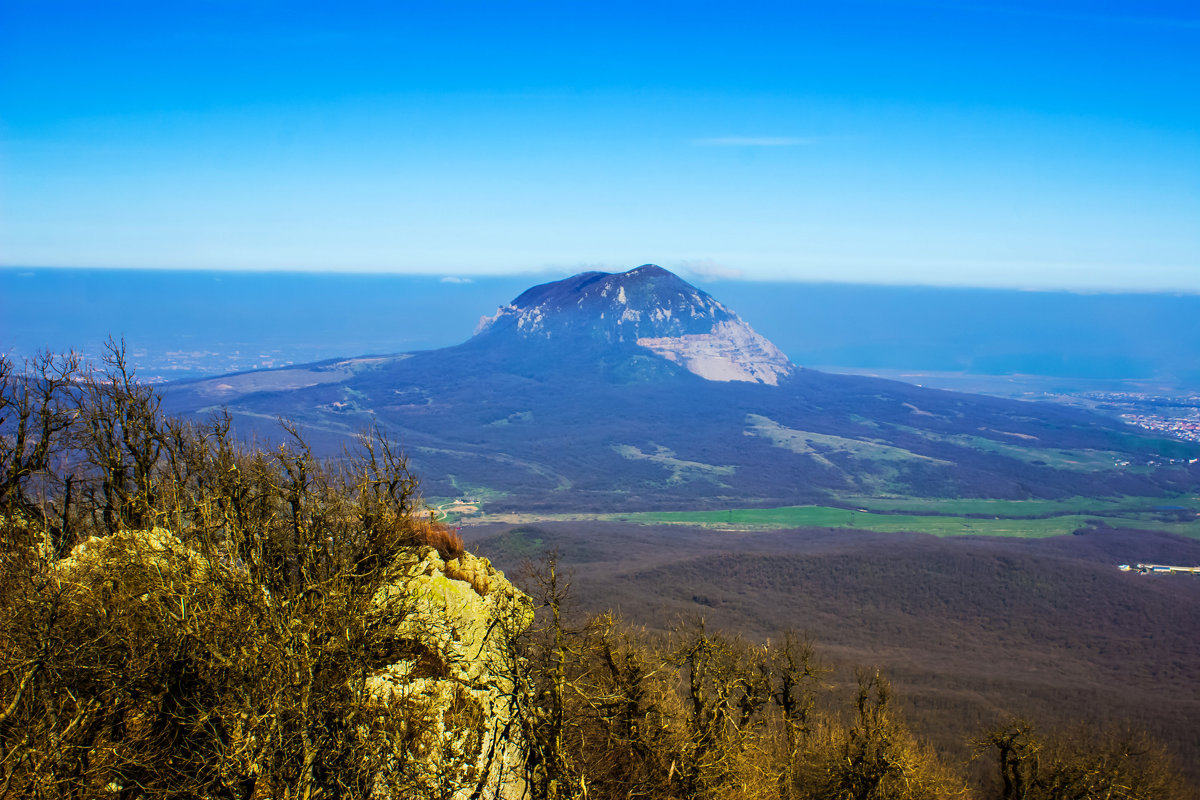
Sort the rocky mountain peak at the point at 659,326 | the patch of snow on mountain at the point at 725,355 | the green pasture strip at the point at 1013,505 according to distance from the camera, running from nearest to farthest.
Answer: the green pasture strip at the point at 1013,505 < the patch of snow on mountain at the point at 725,355 < the rocky mountain peak at the point at 659,326

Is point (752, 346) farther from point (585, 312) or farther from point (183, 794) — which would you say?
point (183, 794)

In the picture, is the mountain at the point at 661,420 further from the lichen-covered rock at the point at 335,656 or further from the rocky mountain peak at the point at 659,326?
the lichen-covered rock at the point at 335,656

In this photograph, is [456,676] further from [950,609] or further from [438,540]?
[950,609]

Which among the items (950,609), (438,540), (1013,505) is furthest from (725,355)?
(438,540)

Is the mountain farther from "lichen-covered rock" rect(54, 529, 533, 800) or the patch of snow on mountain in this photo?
"lichen-covered rock" rect(54, 529, 533, 800)

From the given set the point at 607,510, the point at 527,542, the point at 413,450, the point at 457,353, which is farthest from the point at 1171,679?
the point at 457,353

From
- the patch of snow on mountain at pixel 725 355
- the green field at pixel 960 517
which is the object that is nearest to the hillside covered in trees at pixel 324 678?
the green field at pixel 960 517
